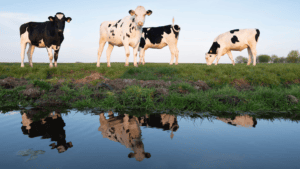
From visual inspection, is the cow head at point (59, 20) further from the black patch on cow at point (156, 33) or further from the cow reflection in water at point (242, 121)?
the cow reflection in water at point (242, 121)

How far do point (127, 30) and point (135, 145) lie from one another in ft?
32.5

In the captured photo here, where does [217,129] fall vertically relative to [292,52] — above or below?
below

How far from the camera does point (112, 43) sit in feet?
43.3

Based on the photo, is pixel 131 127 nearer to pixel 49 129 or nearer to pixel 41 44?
pixel 49 129

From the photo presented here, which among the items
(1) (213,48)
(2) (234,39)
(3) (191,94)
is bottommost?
(3) (191,94)

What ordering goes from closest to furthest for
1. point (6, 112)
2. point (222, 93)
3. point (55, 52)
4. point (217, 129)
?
1. point (217, 129)
2. point (6, 112)
3. point (222, 93)
4. point (55, 52)

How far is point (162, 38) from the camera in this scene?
14969 mm

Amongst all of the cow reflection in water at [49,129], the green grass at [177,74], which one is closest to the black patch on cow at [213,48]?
the green grass at [177,74]

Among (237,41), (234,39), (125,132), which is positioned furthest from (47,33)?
(237,41)

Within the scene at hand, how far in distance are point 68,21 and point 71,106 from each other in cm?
844

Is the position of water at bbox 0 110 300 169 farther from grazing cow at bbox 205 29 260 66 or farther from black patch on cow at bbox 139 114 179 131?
grazing cow at bbox 205 29 260 66

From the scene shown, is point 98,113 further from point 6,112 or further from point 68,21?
point 68,21

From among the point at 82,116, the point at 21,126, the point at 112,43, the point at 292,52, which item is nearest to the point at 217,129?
the point at 82,116

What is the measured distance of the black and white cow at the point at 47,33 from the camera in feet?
40.2
